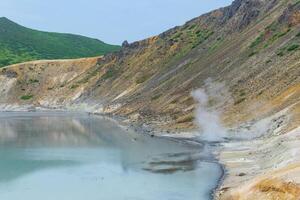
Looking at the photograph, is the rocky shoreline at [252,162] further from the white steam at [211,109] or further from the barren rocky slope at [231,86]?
the white steam at [211,109]

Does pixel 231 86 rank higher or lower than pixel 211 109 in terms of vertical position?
higher

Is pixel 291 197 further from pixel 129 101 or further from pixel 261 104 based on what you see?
pixel 129 101

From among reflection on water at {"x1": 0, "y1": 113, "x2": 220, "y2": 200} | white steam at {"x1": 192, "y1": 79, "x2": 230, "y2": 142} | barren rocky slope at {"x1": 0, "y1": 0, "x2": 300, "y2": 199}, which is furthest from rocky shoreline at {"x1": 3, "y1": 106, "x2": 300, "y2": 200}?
white steam at {"x1": 192, "y1": 79, "x2": 230, "y2": 142}

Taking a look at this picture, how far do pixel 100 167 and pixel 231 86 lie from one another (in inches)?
1722

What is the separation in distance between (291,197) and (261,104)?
2047 inches

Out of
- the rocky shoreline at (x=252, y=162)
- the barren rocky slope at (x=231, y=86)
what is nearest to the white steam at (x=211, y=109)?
the barren rocky slope at (x=231, y=86)

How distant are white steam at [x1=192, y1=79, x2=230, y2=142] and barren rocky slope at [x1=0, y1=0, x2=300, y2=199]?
0.62 m

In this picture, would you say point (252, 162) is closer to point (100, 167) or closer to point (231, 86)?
point (100, 167)

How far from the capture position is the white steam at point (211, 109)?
85188mm

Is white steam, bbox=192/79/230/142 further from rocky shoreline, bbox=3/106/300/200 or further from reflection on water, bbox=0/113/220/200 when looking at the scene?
reflection on water, bbox=0/113/220/200

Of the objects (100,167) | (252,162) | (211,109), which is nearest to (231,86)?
(211,109)

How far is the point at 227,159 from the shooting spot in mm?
65062

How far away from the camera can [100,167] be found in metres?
68.3

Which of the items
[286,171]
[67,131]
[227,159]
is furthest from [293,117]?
[67,131]
